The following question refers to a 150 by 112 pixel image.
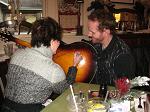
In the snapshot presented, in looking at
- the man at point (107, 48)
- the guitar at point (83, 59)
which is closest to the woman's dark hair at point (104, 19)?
the man at point (107, 48)

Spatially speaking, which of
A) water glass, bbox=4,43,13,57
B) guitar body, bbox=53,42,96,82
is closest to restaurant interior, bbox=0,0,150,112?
water glass, bbox=4,43,13,57

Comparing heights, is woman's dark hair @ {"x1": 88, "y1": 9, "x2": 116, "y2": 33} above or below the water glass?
above

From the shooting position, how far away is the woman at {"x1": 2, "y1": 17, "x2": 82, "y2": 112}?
63.5 inches

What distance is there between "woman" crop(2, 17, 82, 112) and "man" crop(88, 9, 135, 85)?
425mm

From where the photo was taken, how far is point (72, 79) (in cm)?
185

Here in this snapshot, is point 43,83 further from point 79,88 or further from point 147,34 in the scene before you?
point 147,34

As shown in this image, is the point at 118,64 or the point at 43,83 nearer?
the point at 43,83

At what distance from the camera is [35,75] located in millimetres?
1606

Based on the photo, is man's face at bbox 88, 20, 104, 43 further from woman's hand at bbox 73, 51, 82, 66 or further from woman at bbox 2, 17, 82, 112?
woman at bbox 2, 17, 82, 112

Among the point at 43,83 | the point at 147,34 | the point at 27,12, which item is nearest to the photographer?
the point at 43,83

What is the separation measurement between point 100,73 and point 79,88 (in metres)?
0.29

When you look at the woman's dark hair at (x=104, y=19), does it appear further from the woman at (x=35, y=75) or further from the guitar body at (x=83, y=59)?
the woman at (x=35, y=75)

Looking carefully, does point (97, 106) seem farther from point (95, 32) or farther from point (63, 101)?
point (95, 32)

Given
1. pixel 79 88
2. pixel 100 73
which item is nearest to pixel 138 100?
pixel 79 88
